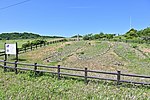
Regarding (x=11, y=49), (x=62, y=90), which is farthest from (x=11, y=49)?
(x=62, y=90)

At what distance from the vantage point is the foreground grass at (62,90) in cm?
1053

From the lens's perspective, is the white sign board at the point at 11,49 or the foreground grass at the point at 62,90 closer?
the foreground grass at the point at 62,90

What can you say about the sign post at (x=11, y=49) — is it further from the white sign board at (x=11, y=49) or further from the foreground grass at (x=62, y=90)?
the foreground grass at (x=62, y=90)

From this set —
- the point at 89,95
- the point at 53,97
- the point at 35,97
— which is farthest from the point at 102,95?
the point at 35,97

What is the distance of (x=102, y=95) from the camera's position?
1096 centimetres

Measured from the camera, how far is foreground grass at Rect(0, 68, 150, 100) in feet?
34.6

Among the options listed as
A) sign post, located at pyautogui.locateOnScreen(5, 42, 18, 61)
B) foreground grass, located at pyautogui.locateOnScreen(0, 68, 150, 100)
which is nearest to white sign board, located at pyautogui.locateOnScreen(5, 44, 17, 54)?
sign post, located at pyautogui.locateOnScreen(5, 42, 18, 61)

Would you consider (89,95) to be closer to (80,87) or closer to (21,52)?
(80,87)

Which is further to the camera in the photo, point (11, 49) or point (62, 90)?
point (11, 49)

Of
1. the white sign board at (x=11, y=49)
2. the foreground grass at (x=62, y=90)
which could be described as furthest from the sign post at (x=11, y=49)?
the foreground grass at (x=62, y=90)

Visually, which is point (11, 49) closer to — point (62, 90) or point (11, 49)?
point (11, 49)

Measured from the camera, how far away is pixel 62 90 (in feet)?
39.1

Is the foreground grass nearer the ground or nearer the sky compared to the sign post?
nearer the ground

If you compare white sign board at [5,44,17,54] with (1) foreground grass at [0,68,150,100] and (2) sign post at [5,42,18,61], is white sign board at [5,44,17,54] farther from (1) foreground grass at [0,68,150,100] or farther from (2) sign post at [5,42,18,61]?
(1) foreground grass at [0,68,150,100]
